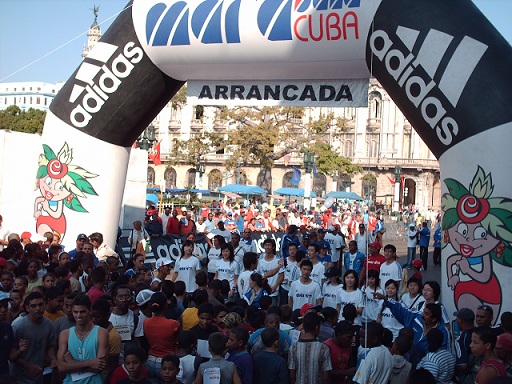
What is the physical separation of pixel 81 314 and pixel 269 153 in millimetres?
37373

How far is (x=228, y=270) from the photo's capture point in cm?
1126

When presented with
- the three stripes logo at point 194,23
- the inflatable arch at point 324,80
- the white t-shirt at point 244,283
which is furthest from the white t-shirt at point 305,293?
the three stripes logo at point 194,23

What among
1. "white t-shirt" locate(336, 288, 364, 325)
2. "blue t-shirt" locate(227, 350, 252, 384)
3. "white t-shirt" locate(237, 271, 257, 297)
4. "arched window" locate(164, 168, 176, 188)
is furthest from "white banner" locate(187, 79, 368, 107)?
"arched window" locate(164, 168, 176, 188)

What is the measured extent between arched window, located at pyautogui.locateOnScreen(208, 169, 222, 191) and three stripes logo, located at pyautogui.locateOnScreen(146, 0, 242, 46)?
169ft

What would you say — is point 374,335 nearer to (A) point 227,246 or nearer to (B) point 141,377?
(B) point 141,377

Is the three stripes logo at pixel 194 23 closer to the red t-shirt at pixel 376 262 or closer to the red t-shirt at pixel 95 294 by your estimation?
the red t-shirt at pixel 376 262

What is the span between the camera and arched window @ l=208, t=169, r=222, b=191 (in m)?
64.2

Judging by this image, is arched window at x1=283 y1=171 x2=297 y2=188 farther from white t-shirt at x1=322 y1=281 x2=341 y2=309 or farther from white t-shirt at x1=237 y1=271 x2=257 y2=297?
white t-shirt at x1=322 y1=281 x2=341 y2=309

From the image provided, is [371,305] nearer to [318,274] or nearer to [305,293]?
[305,293]

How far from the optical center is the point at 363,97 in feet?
38.9

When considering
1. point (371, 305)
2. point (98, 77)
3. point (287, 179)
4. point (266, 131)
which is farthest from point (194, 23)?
point (287, 179)

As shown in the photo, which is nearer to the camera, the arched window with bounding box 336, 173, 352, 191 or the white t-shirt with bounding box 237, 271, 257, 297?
the white t-shirt with bounding box 237, 271, 257, 297

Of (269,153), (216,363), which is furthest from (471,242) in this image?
(269,153)

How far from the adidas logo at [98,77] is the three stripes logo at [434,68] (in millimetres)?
4728
